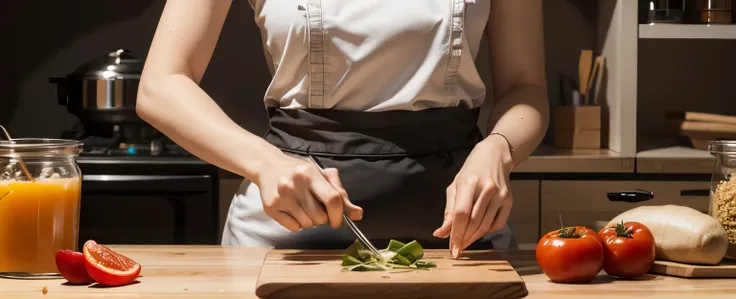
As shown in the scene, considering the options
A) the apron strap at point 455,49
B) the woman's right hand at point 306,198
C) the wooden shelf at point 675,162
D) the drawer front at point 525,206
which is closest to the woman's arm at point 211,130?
the woman's right hand at point 306,198

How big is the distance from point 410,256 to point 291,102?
40cm

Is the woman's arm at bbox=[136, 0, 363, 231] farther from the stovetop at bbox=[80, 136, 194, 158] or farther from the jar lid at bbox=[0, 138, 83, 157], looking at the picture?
the stovetop at bbox=[80, 136, 194, 158]

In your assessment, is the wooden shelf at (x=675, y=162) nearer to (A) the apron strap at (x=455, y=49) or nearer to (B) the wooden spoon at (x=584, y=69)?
(B) the wooden spoon at (x=584, y=69)

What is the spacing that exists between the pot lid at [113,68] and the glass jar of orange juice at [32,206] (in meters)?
1.54

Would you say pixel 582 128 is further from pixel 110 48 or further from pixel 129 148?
pixel 110 48

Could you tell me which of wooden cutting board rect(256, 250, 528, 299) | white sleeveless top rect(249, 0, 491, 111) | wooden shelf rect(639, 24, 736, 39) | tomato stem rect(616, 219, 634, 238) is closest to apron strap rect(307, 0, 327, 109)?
white sleeveless top rect(249, 0, 491, 111)

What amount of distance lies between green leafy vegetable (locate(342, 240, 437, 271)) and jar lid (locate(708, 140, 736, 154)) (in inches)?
15.9

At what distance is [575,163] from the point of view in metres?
2.67

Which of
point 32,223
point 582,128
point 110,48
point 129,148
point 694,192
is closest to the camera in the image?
point 32,223

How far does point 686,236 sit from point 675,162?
1.45m

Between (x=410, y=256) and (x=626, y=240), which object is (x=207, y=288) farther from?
(x=626, y=240)

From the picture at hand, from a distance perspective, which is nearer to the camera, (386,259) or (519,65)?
(386,259)

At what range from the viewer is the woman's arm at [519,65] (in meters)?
1.52

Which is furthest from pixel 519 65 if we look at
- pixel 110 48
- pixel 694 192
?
pixel 110 48
